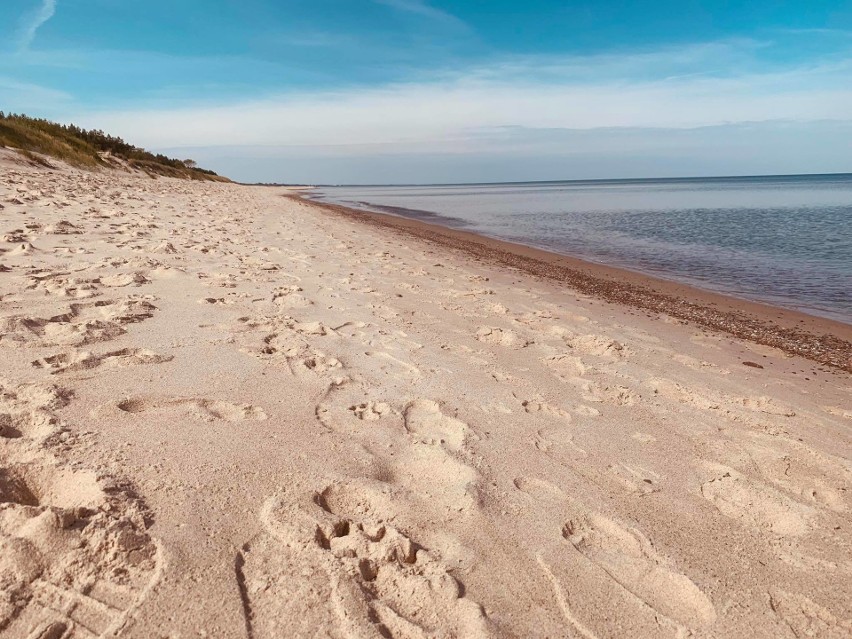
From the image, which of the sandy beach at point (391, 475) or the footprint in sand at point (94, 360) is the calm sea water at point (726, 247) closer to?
the sandy beach at point (391, 475)

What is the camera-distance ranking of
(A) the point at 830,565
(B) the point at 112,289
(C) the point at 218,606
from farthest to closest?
(B) the point at 112,289 < (A) the point at 830,565 < (C) the point at 218,606

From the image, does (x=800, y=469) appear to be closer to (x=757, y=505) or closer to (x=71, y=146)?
(x=757, y=505)

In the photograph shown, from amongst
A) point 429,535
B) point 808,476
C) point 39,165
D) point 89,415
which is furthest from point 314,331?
point 39,165

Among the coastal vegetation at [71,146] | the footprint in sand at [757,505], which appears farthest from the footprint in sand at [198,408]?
the coastal vegetation at [71,146]

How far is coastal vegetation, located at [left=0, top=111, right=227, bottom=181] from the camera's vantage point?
569 inches

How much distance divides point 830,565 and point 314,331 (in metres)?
3.07

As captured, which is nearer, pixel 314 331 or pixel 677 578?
pixel 677 578

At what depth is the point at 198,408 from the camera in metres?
2.39

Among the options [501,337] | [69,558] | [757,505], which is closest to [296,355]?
[501,337]

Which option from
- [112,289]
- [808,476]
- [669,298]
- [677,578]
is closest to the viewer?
[677,578]

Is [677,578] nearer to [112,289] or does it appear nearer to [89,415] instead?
[89,415]

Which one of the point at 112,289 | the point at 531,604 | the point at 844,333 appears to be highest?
the point at 112,289

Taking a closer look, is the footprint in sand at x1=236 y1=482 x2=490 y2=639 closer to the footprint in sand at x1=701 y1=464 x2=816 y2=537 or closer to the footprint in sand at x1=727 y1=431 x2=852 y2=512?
the footprint in sand at x1=701 y1=464 x2=816 y2=537

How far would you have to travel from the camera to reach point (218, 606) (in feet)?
4.45
